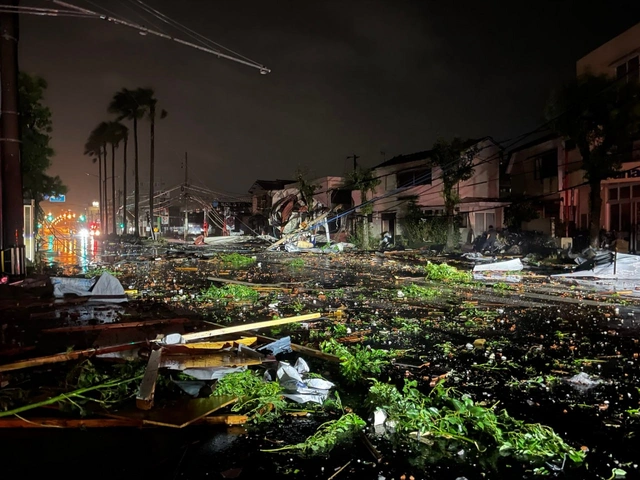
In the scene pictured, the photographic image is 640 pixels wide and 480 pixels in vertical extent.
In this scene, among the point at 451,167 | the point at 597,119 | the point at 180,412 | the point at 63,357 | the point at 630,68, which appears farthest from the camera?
the point at 451,167

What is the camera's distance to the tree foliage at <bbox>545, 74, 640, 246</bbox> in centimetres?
1834

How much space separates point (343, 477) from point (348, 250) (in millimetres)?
28084

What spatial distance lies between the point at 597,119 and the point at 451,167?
10.1 meters

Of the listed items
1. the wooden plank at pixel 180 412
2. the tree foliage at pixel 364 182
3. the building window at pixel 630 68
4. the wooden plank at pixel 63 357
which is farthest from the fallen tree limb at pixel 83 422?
the tree foliage at pixel 364 182

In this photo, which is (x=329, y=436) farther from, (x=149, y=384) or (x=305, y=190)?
(x=305, y=190)

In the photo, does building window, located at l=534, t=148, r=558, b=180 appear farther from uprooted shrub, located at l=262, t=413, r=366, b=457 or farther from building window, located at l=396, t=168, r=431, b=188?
uprooted shrub, located at l=262, t=413, r=366, b=457

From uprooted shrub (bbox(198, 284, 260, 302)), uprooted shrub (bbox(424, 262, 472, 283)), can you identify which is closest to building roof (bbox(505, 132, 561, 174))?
uprooted shrub (bbox(424, 262, 472, 283))

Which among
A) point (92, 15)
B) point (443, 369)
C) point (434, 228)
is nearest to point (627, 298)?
point (443, 369)

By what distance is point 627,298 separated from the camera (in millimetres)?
11398

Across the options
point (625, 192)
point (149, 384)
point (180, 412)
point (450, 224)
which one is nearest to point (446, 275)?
point (625, 192)

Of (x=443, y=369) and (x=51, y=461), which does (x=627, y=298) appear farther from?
(x=51, y=461)

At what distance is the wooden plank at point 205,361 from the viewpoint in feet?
18.6

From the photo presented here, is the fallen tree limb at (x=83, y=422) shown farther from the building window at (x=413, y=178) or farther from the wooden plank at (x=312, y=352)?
the building window at (x=413, y=178)

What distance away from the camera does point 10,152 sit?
13.2 meters
